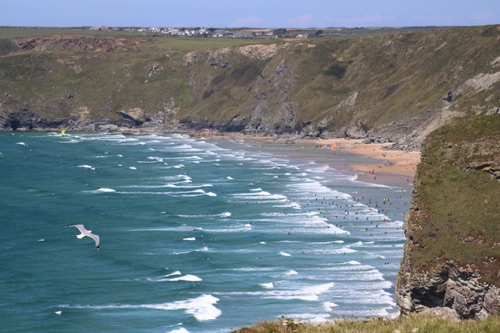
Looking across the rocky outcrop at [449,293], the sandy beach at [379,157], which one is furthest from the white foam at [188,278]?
the sandy beach at [379,157]

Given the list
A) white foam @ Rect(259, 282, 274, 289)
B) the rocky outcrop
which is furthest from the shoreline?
the rocky outcrop

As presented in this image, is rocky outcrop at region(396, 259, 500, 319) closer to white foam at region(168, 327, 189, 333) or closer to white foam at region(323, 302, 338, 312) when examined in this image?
white foam at region(323, 302, 338, 312)

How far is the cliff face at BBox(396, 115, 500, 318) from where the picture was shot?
139ft

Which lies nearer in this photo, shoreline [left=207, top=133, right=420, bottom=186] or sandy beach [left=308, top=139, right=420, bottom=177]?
shoreline [left=207, top=133, right=420, bottom=186]

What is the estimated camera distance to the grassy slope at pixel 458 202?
43938mm

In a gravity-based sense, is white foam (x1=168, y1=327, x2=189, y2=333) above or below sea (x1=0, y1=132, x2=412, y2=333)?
below

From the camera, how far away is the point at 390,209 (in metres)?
93.6

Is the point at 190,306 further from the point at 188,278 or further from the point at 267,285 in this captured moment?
the point at 188,278

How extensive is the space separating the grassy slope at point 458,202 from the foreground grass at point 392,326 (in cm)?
1901

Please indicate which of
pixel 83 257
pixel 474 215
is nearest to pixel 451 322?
pixel 474 215

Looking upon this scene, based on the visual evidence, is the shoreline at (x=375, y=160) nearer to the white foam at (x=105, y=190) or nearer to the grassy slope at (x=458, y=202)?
the white foam at (x=105, y=190)

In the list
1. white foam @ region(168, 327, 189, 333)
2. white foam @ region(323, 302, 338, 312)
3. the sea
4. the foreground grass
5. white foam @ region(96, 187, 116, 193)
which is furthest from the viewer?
white foam @ region(96, 187, 116, 193)

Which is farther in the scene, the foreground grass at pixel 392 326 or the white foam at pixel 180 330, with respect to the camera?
the white foam at pixel 180 330

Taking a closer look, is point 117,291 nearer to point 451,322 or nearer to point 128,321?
point 128,321
